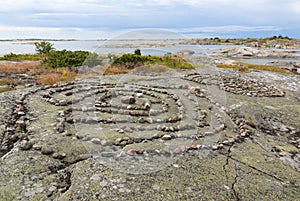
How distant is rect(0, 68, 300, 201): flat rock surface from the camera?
413cm

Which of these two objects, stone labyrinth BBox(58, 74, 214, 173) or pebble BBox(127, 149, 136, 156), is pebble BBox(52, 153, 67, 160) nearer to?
stone labyrinth BBox(58, 74, 214, 173)

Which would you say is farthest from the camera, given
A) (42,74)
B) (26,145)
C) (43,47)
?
(43,47)

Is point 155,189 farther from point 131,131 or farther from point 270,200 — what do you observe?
→ point 131,131

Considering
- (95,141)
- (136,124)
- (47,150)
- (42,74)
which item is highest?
(42,74)

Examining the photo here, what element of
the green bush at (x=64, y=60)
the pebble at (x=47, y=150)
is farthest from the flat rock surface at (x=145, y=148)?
the green bush at (x=64, y=60)

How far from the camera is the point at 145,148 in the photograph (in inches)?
221

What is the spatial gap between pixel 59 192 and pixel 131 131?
287 centimetres

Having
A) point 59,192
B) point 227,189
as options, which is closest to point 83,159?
point 59,192

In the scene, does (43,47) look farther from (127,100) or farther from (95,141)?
(95,141)

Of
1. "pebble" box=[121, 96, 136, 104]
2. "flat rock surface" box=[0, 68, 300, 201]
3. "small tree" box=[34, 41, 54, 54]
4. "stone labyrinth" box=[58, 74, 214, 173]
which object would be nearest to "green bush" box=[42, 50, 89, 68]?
"stone labyrinth" box=[58, 74, 214, 173]

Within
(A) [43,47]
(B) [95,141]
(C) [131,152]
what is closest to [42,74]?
(B) [95,141]

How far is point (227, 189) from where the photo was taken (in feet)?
14.1

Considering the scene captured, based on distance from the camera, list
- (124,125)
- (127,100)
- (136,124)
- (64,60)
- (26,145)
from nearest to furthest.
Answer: (26,145), (124,125), (136,124), (127,100), (64,60)

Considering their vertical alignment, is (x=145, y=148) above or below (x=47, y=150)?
below
